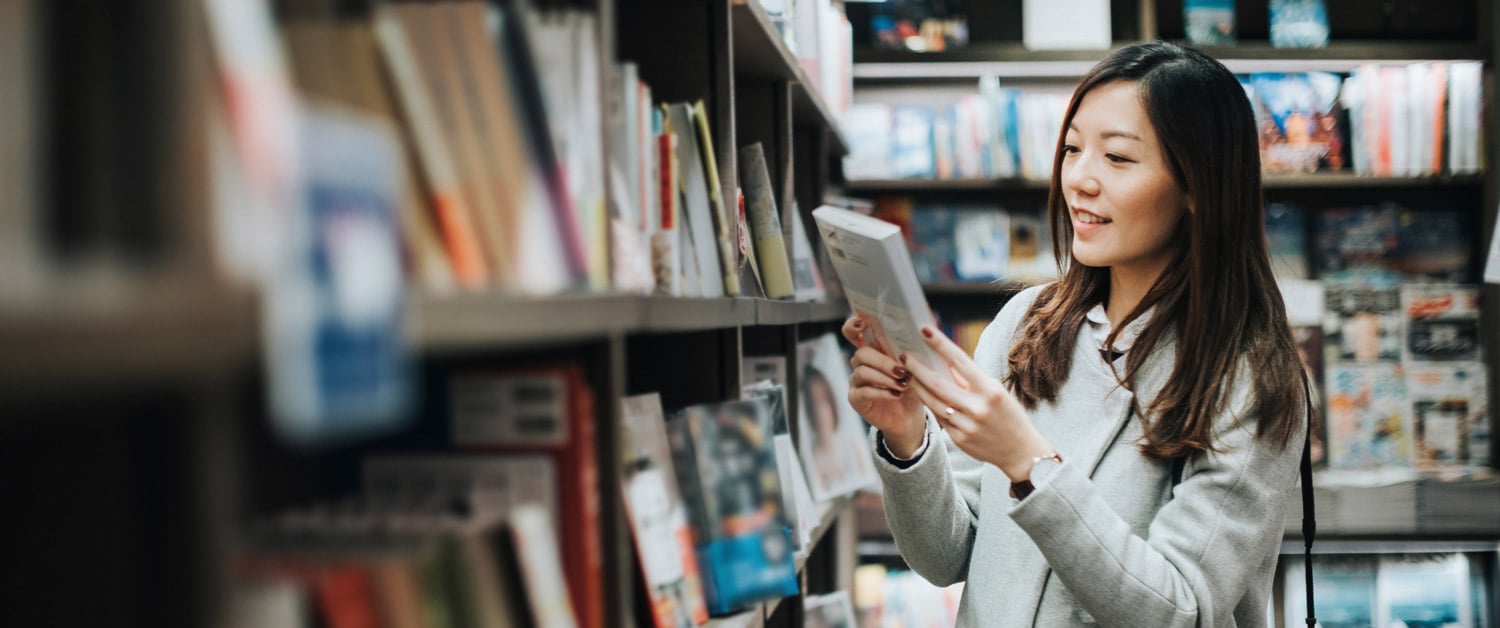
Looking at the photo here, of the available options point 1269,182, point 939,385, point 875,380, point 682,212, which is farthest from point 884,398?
point 1269,182

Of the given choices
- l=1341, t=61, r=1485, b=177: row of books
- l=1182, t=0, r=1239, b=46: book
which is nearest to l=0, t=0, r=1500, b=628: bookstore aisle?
l=1182, t=0, r=1239, b=46: book

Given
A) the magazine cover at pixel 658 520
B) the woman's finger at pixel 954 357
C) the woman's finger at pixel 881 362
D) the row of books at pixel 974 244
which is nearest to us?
the magazine cover at pixel 658 520

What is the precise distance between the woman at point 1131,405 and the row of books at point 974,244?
1.90 m

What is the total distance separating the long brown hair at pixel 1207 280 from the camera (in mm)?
1474

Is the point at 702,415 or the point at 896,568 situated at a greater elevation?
the point at 702,415

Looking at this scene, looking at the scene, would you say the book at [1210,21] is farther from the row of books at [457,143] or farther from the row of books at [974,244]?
the row of books at [457,143]

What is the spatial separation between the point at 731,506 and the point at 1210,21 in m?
3.03

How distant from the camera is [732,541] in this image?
46.8 inches

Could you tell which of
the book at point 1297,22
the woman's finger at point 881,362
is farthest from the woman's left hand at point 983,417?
the book at point 1297,22

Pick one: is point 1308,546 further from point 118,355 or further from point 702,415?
point 118,355

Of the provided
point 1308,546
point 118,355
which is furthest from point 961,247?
point 118,355

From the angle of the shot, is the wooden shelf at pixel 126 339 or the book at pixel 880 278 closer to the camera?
the wooden shelf at pixel 126 339

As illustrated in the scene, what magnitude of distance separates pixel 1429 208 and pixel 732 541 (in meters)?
3.39

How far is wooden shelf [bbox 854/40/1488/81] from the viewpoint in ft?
11.5
